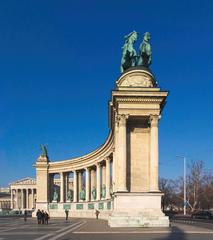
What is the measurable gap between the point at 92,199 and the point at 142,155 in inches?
1636

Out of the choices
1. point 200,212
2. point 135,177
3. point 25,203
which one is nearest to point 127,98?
point 135,177

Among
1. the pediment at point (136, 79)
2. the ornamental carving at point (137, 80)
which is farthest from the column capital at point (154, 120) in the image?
the ornamental carving at point (137, 80)

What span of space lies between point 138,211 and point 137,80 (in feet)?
36.2

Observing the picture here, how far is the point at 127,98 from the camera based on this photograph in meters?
42.4

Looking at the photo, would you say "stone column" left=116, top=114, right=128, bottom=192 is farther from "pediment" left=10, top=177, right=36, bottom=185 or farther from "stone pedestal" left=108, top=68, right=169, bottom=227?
"pediment" left=10, top=177, right=36, bottom=185

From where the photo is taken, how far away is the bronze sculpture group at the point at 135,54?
47500 mm

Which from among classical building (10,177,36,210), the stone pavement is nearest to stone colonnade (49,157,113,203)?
the stone pavement

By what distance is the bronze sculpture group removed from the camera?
47500 mm

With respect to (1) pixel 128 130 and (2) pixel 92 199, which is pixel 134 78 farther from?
(2) pixel 92 199

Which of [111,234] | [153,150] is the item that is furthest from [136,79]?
[111,234]

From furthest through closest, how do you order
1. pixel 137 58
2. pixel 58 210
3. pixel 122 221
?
pixel 58 210 → pixel 137 58 → pixel 122 221

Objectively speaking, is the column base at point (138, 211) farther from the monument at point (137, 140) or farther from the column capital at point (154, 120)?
the column capital at point (154, 120)

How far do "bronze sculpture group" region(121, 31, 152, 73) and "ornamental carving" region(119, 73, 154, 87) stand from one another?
3.11 m

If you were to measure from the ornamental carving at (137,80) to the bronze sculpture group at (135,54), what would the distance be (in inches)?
122
